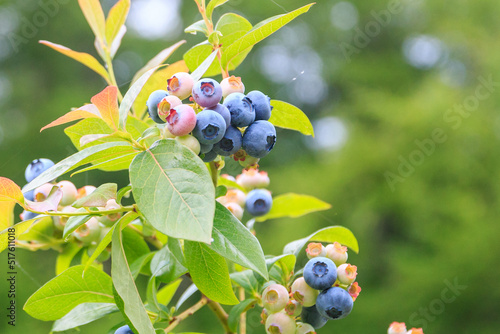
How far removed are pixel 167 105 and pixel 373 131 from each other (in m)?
5.95

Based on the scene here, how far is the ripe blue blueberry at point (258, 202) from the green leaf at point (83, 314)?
0.28 metres

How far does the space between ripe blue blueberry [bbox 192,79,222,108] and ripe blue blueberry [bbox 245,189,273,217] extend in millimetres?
359

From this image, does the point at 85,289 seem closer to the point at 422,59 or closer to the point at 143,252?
the point at 143,252

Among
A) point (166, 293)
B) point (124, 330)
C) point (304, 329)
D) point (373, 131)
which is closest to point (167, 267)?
point (124, 330)

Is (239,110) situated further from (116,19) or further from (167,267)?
(116,19)

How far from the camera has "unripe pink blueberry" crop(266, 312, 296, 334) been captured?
634mm

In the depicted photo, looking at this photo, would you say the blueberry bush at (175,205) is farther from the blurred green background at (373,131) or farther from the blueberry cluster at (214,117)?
the blurred green background at (373,131)

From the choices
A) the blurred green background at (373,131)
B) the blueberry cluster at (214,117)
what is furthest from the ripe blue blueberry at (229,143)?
the blurred green background at (373,131)

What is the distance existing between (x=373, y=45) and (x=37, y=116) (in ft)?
15.7

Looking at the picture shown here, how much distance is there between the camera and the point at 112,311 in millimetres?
686

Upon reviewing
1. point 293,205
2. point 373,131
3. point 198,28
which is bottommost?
point 373,131

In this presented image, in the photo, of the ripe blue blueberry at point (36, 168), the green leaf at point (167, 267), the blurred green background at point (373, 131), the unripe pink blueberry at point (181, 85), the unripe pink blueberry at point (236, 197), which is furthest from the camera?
the blurred green background at point (373, 131)

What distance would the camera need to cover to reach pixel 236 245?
51 centimetres

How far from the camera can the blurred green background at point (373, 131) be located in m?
4.91
